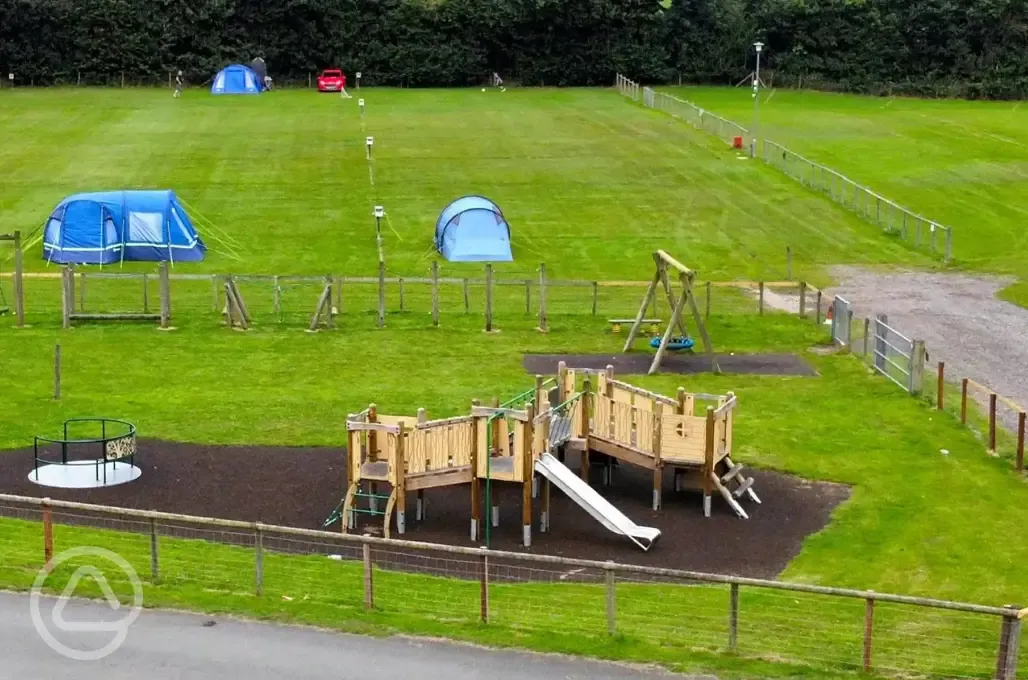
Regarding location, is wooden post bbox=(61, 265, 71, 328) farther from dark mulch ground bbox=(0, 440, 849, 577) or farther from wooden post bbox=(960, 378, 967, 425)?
wooden post bbox=(960, 378, 967, 425)

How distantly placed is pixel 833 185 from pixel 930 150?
12.7 metres

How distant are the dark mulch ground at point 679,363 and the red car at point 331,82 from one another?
62166 mm

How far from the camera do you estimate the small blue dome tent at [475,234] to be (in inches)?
2060

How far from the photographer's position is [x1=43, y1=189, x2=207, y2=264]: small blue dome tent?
50.8m

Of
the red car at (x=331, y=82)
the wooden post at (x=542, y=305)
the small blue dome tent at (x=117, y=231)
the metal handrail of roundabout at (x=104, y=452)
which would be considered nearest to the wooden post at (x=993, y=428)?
the wooden post at (x=542, y=305)

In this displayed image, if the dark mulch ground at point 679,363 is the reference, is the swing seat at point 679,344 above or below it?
above

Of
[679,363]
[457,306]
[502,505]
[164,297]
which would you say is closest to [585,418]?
[502,505]

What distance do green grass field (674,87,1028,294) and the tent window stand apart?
89.3 feet

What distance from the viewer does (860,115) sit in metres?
88.6

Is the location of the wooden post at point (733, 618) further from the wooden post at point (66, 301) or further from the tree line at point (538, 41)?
the tree line at point (538, 41)

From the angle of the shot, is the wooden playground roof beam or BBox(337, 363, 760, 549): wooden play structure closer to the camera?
BBox(337, 363, 760, 549): wooden play structure

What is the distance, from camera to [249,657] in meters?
17.9

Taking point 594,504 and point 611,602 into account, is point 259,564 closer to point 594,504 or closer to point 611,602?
point 611,602

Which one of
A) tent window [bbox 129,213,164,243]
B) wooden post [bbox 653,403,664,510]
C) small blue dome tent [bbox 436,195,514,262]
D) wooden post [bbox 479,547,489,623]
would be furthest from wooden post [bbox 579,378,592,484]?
tent window [bbox 129,213,164,243]
